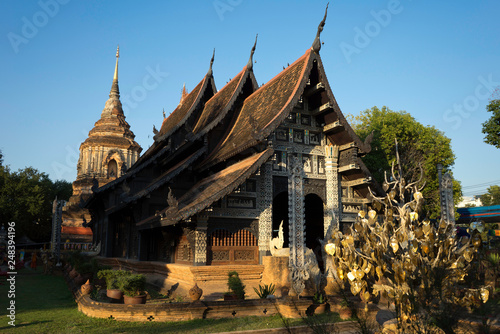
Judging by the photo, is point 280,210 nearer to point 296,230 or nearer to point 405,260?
point 296,230

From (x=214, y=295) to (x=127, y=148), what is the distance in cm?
3702

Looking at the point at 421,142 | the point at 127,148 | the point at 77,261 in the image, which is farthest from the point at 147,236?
the point at 127,148

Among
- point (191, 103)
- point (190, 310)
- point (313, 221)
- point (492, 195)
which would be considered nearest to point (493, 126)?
point (313, 221)

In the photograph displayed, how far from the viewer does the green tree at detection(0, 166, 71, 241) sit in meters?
40.8

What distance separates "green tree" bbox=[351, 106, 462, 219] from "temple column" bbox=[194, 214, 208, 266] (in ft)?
58.1

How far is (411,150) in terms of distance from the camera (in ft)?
94.3

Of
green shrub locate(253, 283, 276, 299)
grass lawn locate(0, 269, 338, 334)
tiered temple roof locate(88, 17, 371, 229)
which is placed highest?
tiered temple roof locate(88, 17, 371, 229)

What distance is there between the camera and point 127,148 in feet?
150

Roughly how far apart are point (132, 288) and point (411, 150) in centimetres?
2408

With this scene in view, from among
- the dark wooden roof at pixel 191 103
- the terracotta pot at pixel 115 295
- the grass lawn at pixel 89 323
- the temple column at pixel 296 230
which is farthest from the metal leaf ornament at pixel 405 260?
the dark wooden roof at pixel 191 103

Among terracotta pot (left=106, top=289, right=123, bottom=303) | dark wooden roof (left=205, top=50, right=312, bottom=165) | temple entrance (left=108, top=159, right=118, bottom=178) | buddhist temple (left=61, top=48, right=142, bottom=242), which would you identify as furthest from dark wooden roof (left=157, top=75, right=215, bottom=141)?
temple entrance (left=108, top=159, right=118, bottom=178)

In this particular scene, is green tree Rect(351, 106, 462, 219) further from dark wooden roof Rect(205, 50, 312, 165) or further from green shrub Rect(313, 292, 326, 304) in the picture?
green shrub Rect(313, 292, 326, 304)

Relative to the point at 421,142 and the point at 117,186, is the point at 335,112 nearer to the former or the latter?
the point at 117,186

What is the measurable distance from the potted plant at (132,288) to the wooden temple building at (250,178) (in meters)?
2.05
